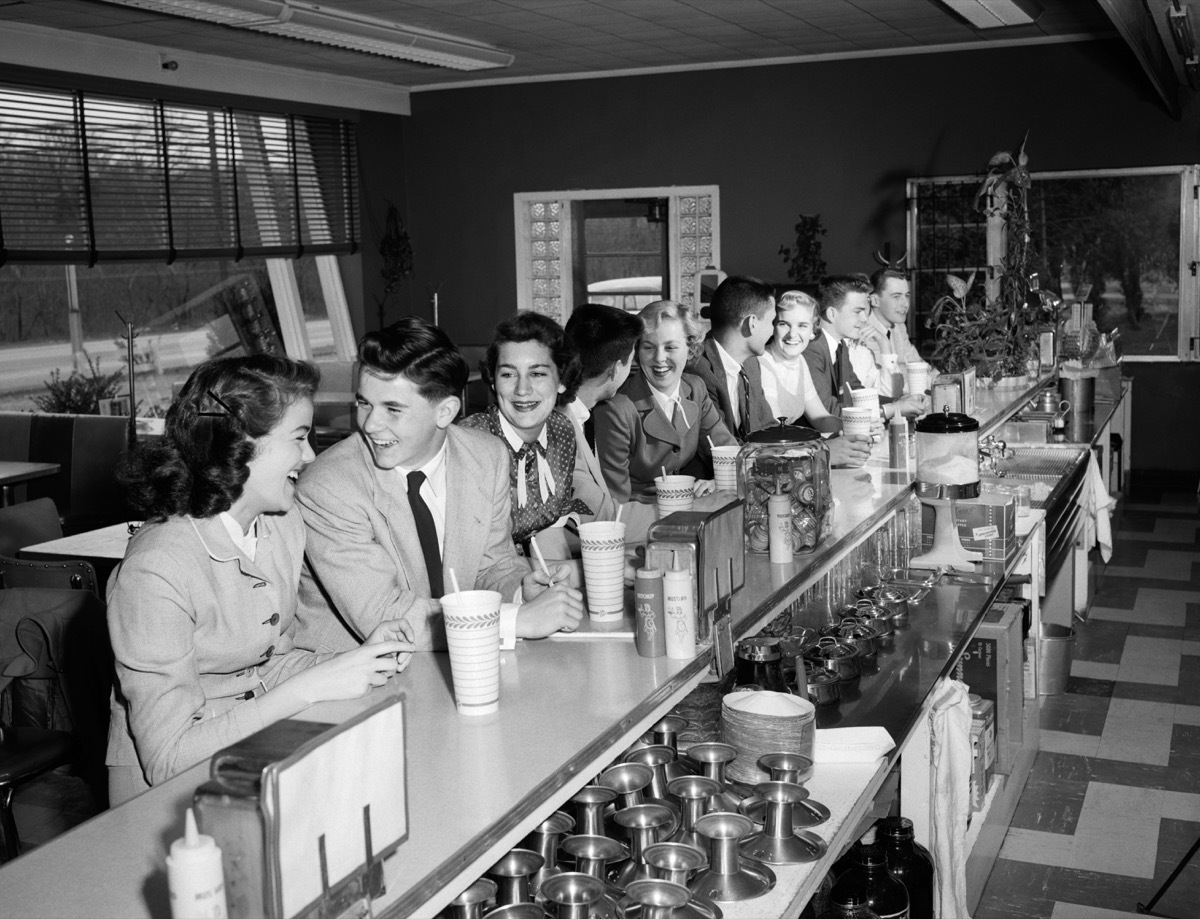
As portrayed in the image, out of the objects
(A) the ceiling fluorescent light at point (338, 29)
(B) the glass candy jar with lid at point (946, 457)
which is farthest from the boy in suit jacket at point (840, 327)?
(A) the ceiling fluorescent light at point (338, 29)

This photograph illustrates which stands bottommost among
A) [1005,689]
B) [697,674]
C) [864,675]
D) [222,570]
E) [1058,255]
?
[1005,689]

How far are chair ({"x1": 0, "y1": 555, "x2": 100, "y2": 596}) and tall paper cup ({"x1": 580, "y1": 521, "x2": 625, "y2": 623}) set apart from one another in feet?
7.62

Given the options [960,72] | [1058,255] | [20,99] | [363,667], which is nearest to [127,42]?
[20,99]

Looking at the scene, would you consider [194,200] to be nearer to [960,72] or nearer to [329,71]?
[329,71]

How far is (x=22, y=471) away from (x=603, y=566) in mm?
5178

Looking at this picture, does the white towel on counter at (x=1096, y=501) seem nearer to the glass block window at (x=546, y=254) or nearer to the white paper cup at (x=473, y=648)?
the white paper cup at (x=473, y=648)

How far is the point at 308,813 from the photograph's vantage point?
1269 mm

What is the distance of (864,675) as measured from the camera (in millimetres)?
3264

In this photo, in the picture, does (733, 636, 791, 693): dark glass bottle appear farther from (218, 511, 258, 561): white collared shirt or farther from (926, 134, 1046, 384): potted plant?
(926, 134, 1046, 384): potted plant

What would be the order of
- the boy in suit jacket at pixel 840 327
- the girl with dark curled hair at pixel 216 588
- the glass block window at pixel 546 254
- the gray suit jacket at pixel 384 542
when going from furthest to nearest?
the glass block window at pixel 546 254, the boy in suit jacket at pixel 840 327, the gray suit jacket at pixel 384 542, the girl with dark curled hair at pixel 216 588

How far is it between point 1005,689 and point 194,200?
756cm

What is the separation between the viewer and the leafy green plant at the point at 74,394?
8.72m

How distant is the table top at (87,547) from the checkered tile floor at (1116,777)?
10.8 feet

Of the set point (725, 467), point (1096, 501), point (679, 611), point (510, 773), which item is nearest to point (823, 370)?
point (1096, 501)
